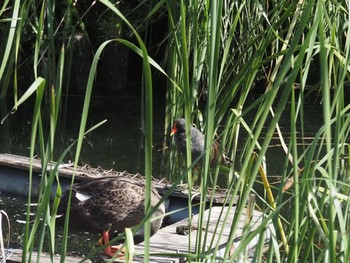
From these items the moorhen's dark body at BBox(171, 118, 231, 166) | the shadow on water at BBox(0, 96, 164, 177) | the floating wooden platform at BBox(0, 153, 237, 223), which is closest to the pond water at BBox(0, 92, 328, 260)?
the shadow on water at BBox(0, 96, 164, 177)

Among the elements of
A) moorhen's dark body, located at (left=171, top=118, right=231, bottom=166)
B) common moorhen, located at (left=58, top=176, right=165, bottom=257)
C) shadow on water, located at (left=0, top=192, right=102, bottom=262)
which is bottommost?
shadow on water, located at (left=0, top=192, right=102, bottom=262)

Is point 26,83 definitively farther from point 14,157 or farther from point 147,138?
point 147,138

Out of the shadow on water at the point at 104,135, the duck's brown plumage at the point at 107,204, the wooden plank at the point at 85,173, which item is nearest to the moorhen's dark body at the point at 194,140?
the wooden plank at the point at 85,173

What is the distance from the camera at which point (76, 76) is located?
1179 cm

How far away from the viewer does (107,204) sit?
479 cm

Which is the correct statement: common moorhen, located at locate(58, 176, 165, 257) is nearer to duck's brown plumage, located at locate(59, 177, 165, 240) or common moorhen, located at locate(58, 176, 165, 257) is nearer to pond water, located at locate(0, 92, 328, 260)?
duck's brown plumage, located at locate(59, 177, 165, 240)

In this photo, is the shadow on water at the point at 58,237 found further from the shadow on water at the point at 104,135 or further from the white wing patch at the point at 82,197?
the shadow on water at the point at 104,135

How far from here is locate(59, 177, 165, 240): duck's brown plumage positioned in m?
4.73

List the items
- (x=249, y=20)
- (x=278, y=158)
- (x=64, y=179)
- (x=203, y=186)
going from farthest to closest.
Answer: (x=278, y=158) → (x=64, y=179) → (x=249, y=20) → (x=203, y=186)

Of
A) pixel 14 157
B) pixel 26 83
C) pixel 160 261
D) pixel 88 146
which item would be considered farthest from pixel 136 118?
pixel 160 261

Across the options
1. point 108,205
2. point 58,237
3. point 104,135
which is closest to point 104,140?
point 104,135

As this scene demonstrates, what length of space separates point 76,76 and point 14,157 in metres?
5.50

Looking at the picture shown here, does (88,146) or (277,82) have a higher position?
(277,82)

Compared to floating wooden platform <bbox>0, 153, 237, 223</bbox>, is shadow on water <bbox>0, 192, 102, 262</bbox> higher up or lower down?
lower down
